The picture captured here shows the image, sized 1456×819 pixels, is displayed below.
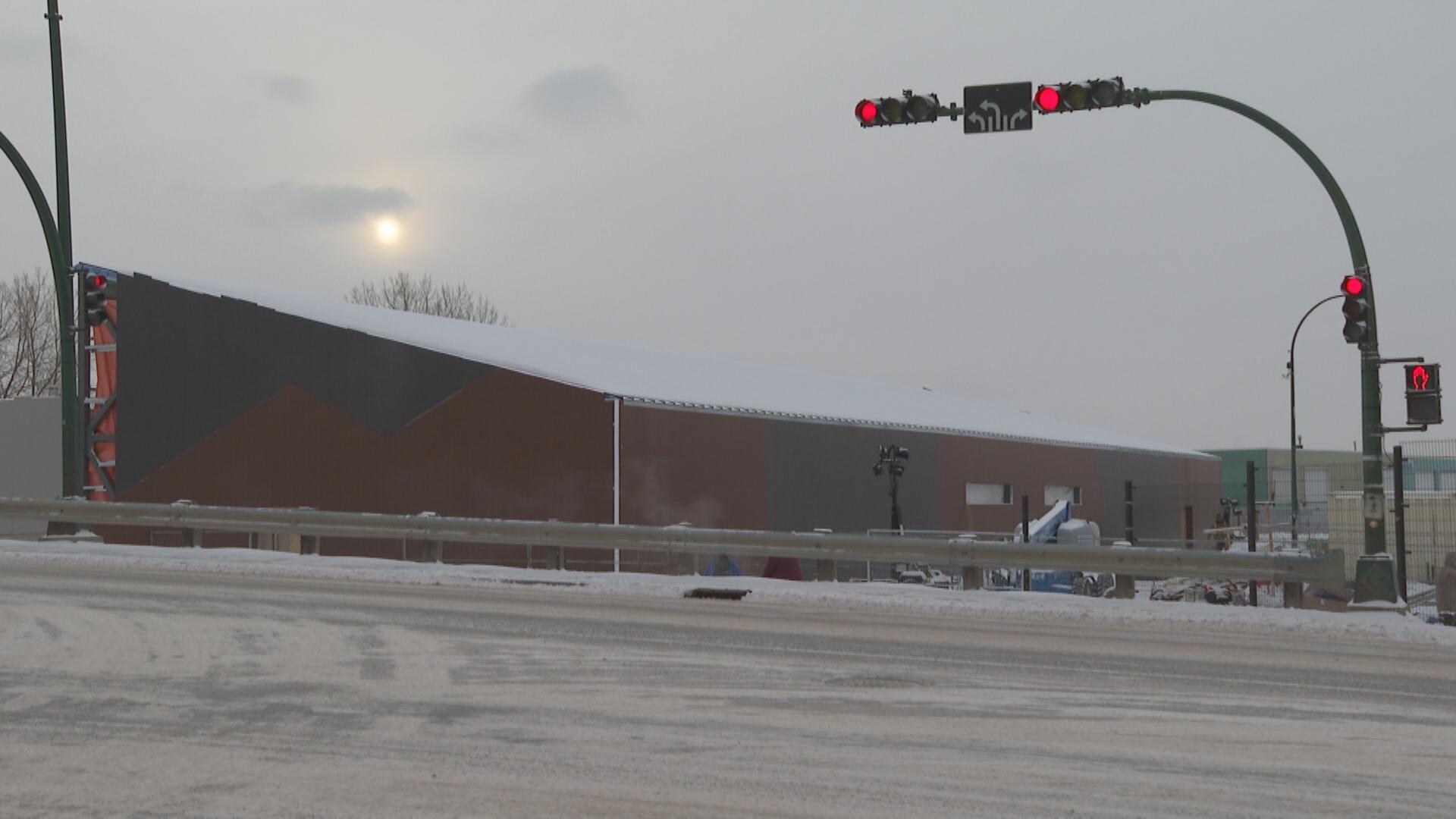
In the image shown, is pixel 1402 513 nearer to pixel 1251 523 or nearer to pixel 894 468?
pixel 1251 523

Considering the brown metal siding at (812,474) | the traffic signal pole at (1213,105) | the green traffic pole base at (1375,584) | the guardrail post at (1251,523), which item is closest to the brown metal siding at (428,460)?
the brown metal siding at (812,474)

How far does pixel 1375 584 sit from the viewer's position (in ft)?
54.0

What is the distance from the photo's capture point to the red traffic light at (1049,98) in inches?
651

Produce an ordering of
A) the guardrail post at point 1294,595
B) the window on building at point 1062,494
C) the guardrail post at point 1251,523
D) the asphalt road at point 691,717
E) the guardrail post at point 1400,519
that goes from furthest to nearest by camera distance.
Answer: the window on building at point 1062,494 → the guardrail post at point 1251,523 → the guardrail post at point 1400,519 → the guardrail post at point 1294,595 → the asphalt road at point 691,717

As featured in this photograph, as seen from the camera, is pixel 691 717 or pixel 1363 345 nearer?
pixel 691 717

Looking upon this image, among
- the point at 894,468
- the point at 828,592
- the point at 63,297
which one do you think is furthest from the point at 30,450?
the point at 828,592

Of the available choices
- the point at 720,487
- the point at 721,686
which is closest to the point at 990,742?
the point at 721,686

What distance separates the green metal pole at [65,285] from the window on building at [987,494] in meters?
26.2

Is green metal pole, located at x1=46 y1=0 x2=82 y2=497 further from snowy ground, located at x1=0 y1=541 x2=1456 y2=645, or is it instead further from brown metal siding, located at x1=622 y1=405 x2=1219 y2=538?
brown metal siding, located at x1=622 y1=405 x2=1219 y2=538

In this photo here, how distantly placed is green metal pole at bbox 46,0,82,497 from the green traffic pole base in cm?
2082

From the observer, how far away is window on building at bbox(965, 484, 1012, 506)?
4300cm

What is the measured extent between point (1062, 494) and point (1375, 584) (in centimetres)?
3310

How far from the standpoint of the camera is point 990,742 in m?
7.84

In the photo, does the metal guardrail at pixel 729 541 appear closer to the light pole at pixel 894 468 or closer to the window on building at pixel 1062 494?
the light pole at pixel 894 468
